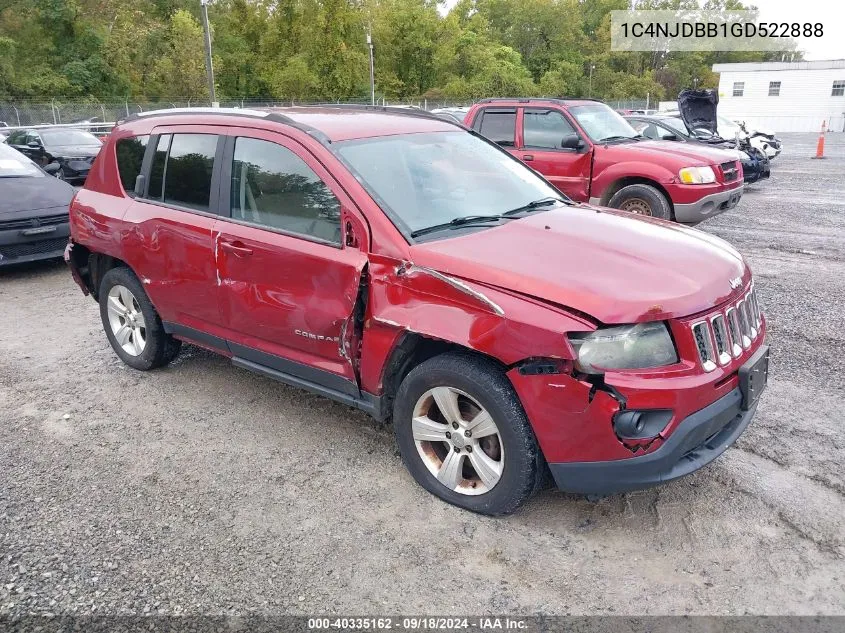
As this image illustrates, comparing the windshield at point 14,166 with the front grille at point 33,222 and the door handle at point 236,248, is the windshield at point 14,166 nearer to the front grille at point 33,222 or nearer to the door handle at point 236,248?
the front grille at point 33,222

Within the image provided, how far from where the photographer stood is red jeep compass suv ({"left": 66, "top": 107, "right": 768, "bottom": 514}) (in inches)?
111

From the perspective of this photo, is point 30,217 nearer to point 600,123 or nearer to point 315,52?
point 600,123

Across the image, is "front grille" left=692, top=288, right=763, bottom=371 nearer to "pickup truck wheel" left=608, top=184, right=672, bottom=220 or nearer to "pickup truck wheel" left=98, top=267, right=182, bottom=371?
"pickup truck wheel" left=98, top=267, right=182, bottom=371

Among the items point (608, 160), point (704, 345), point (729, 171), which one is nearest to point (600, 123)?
point (608, 160)

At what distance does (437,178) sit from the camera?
388 centimetres

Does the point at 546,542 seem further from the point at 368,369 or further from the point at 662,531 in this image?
the point at 368,369

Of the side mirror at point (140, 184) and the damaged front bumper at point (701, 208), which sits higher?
the side mirror at point (140, 184)

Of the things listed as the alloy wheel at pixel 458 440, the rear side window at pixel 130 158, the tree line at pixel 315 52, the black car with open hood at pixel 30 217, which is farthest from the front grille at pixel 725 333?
the tree line at pixel 315 52

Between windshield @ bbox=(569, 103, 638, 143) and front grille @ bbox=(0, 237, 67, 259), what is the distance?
22.0 feet

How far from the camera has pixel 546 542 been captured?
10.1 ft

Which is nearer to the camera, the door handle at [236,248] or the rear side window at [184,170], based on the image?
the door handle at [236,248]

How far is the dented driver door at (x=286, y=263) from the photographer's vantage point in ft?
11.5

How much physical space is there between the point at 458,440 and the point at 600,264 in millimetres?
1055

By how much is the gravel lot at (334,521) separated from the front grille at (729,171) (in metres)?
4.59
